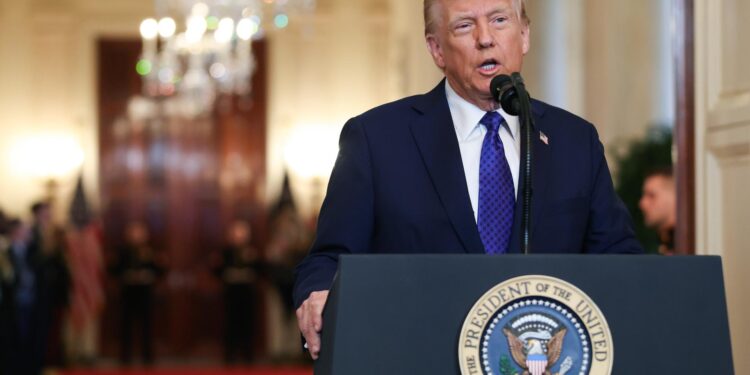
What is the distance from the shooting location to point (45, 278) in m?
12.8

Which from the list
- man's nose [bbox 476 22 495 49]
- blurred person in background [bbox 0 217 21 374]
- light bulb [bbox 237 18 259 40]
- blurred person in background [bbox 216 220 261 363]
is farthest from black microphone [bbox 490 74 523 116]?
blurred person in background [bbox 216 220 261 363]

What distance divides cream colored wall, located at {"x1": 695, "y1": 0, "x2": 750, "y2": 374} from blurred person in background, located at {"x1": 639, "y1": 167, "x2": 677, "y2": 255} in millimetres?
2414

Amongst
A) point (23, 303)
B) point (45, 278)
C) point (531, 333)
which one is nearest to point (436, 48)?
point (531, 333)

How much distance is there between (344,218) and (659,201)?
163 inches

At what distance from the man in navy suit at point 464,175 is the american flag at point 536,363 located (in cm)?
57

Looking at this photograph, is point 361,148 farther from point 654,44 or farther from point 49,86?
point 49,86

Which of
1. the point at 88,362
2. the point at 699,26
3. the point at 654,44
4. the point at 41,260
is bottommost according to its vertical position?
the point at 88,362

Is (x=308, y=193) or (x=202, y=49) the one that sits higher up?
(x=202, y=49)

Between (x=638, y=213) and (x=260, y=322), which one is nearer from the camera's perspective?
(x=638, y=213)

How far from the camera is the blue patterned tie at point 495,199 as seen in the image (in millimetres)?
2625

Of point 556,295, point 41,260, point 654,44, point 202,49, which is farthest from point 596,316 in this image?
point 202,49

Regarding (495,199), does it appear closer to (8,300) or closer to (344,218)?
(344,218)

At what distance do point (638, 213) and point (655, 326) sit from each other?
5.65 meters

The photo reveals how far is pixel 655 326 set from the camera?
2104 millimetres
